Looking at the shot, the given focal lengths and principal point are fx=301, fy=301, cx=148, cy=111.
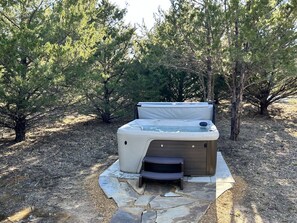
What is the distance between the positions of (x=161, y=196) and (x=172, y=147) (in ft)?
2.48

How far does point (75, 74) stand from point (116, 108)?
89.1 inches

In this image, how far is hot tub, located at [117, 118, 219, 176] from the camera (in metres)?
4.13

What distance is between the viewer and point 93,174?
4547 mm

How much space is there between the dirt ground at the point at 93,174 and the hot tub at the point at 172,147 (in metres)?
0.52

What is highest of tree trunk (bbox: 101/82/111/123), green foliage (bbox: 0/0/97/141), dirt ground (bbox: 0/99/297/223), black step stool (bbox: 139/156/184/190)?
green foliage (bbox: 0/0/97/141)

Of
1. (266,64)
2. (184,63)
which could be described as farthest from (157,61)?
(266,64)

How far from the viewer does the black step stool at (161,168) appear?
3945 millimetres

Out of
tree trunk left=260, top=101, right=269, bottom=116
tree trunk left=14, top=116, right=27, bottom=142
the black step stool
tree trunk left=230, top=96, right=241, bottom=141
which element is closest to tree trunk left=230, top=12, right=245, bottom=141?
tree trunk left=230, top=96, right=241, bottom=141

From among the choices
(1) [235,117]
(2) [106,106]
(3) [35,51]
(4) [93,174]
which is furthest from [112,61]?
(4) [93,174]

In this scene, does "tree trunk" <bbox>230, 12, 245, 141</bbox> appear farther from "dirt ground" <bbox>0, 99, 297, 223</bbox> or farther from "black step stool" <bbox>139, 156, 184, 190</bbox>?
"black step stool" <bbox>139, 156, 184, 190</bbox>

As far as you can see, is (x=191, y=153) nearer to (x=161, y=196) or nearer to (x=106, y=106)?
(x=161, y=196)

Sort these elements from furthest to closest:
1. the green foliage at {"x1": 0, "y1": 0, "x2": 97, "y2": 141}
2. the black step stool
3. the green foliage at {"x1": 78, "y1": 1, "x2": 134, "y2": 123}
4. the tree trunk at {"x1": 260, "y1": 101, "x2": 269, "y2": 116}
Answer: the tree trunk at {"x1": 260, "y1": 101, "x2": 269, "y2": 116}, the green foliage at {"x1": 78, "y1": 1, "x2": 134, "y2": 123}, the green foliage at {"x1": 0, "y1": 0, "x2": 97, "y2": 141}, the black step stool

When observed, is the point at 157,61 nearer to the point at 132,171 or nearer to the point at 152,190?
the point at 132,171

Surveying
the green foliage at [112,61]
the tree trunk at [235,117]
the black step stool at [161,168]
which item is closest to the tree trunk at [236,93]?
the tree trunk at [235,117]
